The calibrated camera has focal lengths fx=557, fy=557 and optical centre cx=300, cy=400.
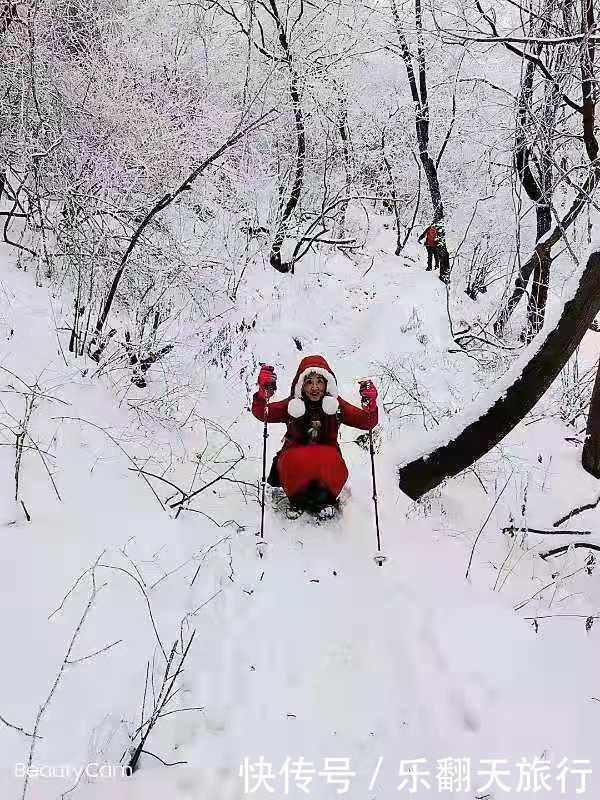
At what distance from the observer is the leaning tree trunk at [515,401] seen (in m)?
3.28

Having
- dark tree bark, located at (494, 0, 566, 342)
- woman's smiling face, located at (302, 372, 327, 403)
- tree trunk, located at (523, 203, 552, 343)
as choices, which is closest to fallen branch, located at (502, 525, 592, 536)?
dark tree bark, located at (494, 0, 566, 342)

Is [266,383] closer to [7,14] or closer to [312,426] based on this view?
[312,426]

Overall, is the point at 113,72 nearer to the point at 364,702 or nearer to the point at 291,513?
the point at 291,513

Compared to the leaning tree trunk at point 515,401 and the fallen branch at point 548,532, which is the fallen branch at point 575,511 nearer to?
the fallen branch at point 548,532

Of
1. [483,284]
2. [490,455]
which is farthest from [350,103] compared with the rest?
[490,455]

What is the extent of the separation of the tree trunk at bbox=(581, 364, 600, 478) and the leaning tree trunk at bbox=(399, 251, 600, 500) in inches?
31.5

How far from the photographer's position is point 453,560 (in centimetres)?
362

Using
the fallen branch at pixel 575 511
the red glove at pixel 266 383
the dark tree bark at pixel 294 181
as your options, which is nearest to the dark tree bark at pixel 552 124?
the fallen branch at pixel 575 511

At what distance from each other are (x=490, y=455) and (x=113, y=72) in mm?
7344

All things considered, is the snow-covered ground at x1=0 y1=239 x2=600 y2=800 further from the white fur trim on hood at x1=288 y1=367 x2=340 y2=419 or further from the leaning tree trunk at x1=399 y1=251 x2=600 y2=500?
the white fur trim on hood at x1=288 y1=367 x2=340 y2=419

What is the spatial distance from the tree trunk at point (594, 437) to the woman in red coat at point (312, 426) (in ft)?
5.33

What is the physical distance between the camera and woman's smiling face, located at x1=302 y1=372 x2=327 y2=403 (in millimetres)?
4195

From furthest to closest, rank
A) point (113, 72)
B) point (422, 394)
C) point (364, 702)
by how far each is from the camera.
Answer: point (113, 72)
point (422, 394)
point (364, 702)

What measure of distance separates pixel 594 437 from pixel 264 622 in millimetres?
2962
